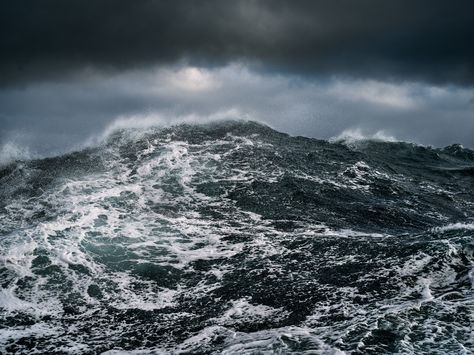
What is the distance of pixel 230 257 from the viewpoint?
19.9 meters

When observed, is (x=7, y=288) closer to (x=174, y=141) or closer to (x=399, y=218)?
(x=399, y=218)

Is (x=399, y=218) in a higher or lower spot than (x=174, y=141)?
lower

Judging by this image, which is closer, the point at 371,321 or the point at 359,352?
the point at 359,352

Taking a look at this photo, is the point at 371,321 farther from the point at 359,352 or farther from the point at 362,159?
the point at 362,159

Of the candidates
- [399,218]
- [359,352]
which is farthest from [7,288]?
[399,218]

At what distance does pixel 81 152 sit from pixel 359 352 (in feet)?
114

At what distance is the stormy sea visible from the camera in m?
13.4

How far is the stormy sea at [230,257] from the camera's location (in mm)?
13422

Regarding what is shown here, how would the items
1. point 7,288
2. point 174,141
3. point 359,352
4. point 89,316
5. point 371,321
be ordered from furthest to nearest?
point 174,141
point 7,288
point 89,316
point 371,321
point 359,352

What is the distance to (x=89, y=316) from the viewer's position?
15.3 m

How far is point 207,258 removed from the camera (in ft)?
65.8

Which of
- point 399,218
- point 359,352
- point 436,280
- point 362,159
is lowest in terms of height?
point 359,352

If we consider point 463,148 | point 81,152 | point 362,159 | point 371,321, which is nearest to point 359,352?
point 371,321

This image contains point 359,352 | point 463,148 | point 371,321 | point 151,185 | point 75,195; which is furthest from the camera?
point 463,148
